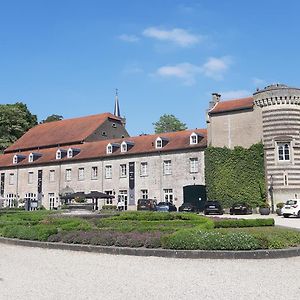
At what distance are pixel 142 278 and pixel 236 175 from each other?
111 feet

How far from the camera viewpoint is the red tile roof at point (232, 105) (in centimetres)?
4320

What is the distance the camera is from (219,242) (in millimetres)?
12625

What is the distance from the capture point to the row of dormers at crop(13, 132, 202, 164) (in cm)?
4675

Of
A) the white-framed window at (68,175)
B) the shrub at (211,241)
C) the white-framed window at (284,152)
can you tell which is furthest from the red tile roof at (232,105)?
the shrub at (211,241)

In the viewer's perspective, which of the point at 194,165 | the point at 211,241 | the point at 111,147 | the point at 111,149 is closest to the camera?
the point at 211,241

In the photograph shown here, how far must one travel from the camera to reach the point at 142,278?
9453 millimetres

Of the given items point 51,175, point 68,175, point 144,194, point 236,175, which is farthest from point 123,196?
point 236,175

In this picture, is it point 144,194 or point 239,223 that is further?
point 144,194

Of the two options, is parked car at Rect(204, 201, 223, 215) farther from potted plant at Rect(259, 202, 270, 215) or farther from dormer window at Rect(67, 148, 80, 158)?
dormer window at Rect(67, 148, 80, 158)

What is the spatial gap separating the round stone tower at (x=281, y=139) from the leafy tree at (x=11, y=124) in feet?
157

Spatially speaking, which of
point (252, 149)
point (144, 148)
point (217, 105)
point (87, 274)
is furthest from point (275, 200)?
point (87, 274)

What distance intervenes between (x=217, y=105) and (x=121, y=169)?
13.6 metres

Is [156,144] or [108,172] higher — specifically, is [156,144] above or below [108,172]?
above

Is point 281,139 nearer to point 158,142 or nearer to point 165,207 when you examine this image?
point 165,207
